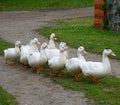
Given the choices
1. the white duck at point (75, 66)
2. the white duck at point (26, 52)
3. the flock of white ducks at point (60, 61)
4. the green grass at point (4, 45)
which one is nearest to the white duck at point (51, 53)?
→ the flock of white ducks at point (60, 61)

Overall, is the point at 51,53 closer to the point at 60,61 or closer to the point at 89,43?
the point at 60,61

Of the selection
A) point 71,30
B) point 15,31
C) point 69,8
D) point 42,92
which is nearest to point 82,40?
point 71,30

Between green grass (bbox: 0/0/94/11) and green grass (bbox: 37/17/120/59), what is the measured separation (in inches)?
207

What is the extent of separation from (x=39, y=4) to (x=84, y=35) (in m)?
10.3

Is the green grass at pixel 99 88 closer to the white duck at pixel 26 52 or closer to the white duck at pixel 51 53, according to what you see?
the white duck at pixel 51 53

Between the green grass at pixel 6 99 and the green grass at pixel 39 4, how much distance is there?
53.3ft

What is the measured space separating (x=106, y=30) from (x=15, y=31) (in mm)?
3510

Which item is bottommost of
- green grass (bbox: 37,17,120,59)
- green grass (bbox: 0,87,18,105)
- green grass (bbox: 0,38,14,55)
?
green grass (bbox: 0,87,18,105)

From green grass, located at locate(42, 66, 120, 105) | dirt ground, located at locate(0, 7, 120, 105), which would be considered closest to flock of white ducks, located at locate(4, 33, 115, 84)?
green grass, located at locate(42, 66, 120, 105)

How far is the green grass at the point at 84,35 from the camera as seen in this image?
14367mm

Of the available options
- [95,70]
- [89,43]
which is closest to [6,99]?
[95,70]

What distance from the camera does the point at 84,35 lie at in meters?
16.5

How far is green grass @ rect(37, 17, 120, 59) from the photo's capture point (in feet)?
47.1

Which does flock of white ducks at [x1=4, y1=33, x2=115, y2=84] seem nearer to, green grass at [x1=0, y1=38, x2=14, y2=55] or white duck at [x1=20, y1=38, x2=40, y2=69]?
white duck at [x1=20, y1=38, x2=40, y2=69]
